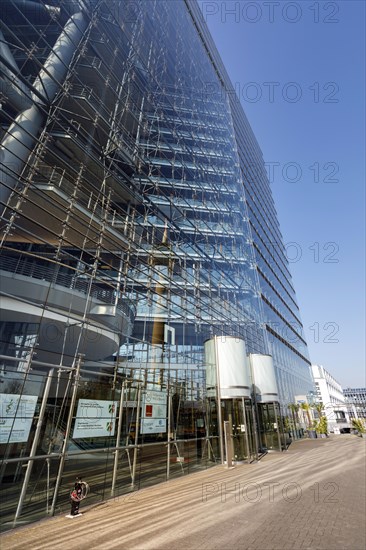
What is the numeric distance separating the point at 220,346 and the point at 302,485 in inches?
230

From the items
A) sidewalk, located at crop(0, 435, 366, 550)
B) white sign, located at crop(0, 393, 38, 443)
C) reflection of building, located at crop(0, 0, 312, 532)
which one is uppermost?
reflection of building, located at crop(0, 0, 312, 532)

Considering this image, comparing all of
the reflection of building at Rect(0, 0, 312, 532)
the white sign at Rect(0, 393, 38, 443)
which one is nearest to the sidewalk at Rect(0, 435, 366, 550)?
the reflection of building at Rect(0, 0, 312, 532)

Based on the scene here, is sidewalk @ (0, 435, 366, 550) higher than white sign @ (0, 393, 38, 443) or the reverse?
the reverse

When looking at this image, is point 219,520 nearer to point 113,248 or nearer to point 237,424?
point 237,424

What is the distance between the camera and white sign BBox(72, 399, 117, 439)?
6074 mm

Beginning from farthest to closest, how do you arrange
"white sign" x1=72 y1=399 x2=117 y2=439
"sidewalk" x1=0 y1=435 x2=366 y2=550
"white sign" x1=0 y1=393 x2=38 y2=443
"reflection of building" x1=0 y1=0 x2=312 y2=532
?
"reflection of building" x1=0 y1=0 x2=312 y2=532 → "white sign" x1=72 y1=399 x2=117 y2=439 → "white sign" x1=0 y1=393 x2=38 y2=443 → "sidewalk" x1=0 y1=435 x2=366 y2=550

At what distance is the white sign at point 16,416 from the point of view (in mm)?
4867

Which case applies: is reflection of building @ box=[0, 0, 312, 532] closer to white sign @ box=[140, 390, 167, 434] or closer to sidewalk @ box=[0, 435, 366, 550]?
white sign @ box=[140, 390, 167, 434]

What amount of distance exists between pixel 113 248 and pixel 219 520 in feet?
28.3

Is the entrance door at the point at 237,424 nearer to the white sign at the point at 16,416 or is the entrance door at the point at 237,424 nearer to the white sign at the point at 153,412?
the white sign at the point at 153,412

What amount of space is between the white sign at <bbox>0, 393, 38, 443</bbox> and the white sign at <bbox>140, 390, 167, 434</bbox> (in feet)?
11.1

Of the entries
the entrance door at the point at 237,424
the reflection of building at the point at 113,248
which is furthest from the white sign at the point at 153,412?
the entrance door at the point at 237,424

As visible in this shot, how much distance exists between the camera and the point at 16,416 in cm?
504

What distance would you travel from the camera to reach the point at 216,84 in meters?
29.4
